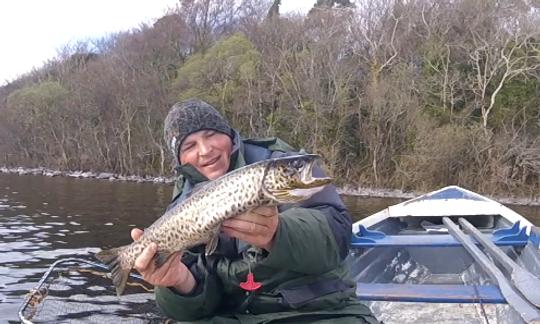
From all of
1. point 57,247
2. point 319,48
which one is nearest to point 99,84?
point 319,48

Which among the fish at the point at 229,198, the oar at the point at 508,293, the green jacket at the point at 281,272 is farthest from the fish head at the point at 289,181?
the oar at the point at 508,293

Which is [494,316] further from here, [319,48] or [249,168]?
[319,48]

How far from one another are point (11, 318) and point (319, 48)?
32.9 meters

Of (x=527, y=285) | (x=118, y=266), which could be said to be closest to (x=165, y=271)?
(x=118, y=266)

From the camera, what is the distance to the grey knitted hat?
3713mm

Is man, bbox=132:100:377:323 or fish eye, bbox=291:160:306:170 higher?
fish eye, bbox=291:160:306:170

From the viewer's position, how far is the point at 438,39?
3525 centimetres

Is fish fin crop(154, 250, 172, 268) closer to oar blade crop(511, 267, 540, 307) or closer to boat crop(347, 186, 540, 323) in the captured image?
boat crop(347, 186, 540, 323)

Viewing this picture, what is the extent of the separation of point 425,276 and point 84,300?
495 cm

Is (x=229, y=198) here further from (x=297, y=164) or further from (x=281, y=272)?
(x=281, y=272)

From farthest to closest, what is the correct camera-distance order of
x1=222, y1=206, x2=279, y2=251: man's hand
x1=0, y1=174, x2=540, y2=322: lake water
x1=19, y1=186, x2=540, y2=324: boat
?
x1=0, y1=174, x2=540, y2=322: lake water → x1=19, y1=186, x2=540, y2=324: boat → x1=222, y1=206, x2=279, y2=251: man's hand

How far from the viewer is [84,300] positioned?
8.16 meters

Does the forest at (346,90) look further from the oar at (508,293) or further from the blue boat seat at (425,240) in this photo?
the oar at (508,293)

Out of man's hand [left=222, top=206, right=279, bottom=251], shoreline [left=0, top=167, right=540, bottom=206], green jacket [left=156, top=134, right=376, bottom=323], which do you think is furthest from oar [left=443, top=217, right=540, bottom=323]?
shoreline [left=0, top=167, right=540, bottom=206]
